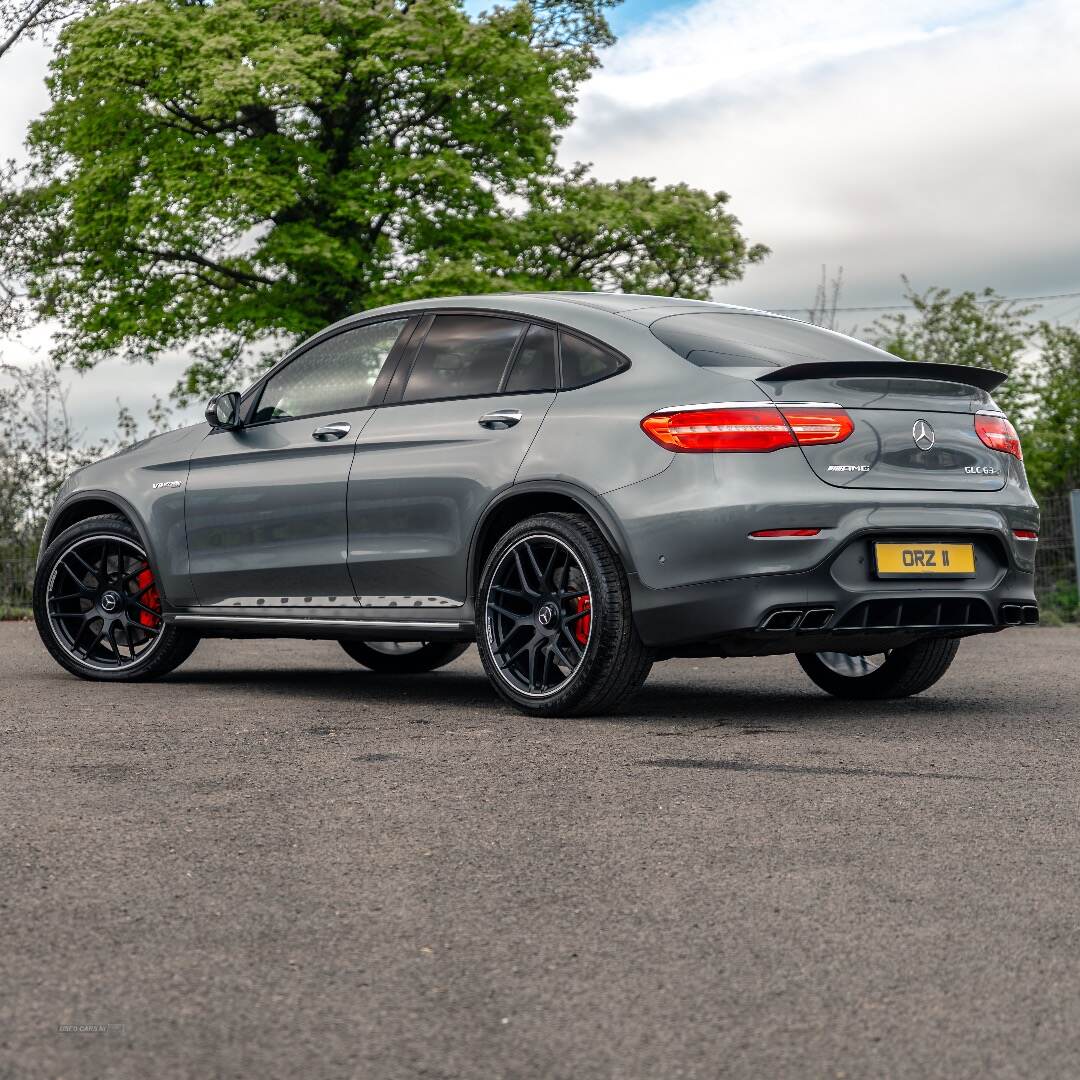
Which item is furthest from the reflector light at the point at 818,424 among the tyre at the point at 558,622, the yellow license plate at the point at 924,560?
the tyre at the point at 558,622

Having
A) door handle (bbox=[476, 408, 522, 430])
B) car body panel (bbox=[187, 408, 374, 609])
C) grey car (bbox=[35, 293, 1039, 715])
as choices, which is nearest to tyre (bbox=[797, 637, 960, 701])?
grey car (bbox=[35, 293, 1039, 715])

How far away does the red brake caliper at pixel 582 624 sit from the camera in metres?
6.63

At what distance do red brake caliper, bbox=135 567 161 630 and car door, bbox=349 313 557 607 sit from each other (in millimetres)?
1607

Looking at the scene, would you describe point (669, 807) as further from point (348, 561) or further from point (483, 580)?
point (348, 561)

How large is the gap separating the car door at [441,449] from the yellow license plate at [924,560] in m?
1.46

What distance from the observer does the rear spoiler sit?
639 cm

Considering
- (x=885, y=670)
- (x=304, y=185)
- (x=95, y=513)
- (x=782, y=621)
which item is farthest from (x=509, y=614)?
(x=304, y=185)

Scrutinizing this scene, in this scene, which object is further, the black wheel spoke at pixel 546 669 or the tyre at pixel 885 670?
the tyre at pixel 885 670

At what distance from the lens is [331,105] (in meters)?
31.3

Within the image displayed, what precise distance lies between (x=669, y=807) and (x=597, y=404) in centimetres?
228

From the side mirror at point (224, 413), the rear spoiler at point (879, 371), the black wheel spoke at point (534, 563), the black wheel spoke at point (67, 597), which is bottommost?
the black wheel spoke at point (67, 597)

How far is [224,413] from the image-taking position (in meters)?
8.12

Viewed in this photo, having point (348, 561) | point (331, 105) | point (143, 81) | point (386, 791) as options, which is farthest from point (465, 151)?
point (386, 791)

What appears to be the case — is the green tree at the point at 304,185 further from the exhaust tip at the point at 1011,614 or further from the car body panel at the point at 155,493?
the exhaust tip at the point at 1011,614
